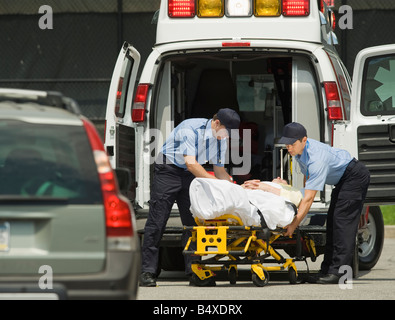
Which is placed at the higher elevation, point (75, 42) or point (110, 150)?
point (75, 42)

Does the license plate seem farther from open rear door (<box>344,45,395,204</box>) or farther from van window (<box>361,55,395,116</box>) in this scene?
van window (<box>361,55,395,116</box>)

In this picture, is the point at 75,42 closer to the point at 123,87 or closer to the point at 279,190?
the point at 123,87

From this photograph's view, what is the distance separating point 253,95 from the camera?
45.9 ft

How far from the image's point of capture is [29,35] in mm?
22172

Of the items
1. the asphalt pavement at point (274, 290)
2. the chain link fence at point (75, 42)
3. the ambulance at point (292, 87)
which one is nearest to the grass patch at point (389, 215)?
the chain link fence at point (75, 42)

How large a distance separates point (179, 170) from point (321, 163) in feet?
4.31

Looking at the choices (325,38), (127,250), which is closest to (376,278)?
(325,38)

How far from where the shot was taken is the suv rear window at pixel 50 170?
19.6 ft

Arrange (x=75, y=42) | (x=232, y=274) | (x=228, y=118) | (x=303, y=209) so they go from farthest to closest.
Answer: (x=75, y=42) < (x=232, y=274) < (x=228, y=118) < (x=303, y=209)

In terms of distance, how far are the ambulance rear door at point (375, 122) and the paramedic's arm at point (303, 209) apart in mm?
871

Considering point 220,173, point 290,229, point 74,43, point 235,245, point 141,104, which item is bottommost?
point 235,245

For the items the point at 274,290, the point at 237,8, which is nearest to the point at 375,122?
the point at 237,8
